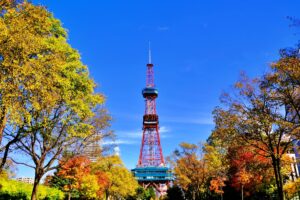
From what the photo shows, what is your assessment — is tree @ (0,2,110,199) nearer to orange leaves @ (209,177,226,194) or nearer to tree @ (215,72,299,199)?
tree @ (215,72,299,199)

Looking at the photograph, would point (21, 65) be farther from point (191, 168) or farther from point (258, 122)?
point (191, 168)

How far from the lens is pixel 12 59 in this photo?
10156mm

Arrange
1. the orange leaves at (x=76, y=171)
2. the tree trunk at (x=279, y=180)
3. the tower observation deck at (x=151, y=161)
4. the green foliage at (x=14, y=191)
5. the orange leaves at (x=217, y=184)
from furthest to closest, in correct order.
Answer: the tower observation deck at (x=151, y=161), the orange leaves at (x=76, y=171), the orange leaves at (x=217, y=184), the green foliage at (x=14, y=191), the tree trunk at (x=279, y=180)

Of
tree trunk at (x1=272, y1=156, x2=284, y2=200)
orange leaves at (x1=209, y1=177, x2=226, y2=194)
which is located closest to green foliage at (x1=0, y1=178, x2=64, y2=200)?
orange leaves at (x1=209, y1=177, x2=226, y2=194)

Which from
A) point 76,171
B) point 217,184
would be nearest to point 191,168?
→ point 217,184

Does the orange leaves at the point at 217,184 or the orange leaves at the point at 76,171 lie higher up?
the orange leaves at the point at 76,171

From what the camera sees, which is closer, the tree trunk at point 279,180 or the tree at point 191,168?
the tree trunk at point 279,180

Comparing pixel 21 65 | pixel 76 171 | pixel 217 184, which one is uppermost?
pixel 21 65

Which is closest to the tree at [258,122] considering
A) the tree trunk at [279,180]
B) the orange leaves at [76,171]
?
the tree trunk at [279,180]

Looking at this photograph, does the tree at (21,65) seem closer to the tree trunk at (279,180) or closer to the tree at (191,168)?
the tree trunk at (279,180)

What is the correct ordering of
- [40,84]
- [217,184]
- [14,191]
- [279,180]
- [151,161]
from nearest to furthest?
[40,84] < [279,180] < [14,191] < [217,184] < [151,161]

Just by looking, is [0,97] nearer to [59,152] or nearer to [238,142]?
[59,152]

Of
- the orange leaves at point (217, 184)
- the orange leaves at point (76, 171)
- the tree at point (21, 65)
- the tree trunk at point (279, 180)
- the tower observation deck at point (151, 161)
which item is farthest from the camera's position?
the tower observation deck at point (151, 161)

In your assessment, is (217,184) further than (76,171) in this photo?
No
